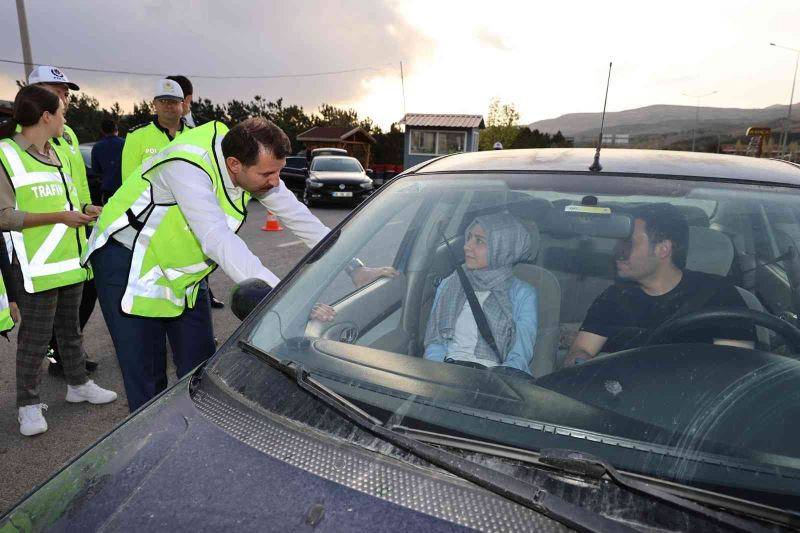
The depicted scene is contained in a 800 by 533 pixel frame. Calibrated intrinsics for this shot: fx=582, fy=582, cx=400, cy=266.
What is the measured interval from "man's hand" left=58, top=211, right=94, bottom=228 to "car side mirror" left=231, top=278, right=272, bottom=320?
1.85m

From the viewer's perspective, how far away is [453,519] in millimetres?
1065

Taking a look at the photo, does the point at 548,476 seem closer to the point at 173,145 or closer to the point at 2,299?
the point at 173,145

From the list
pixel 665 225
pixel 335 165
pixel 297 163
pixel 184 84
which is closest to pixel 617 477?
pixel 665 225

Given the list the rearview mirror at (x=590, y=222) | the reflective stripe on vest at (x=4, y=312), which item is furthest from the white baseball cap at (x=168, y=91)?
the rearview mirror at (x=590, y=222)

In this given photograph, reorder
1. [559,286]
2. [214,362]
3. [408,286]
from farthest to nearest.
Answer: [408,286] < [559,286] < [214,362]

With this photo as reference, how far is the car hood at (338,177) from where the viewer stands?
15.8m

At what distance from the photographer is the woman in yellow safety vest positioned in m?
3.02

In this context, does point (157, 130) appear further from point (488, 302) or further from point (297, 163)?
point (297, 163)

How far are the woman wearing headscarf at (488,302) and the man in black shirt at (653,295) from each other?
23 cm

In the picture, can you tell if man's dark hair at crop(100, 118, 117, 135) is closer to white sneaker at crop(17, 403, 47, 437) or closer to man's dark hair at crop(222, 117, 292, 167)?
white sneaker at crop(17, 403, 47, 437)

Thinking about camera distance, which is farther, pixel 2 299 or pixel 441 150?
pixel 441 150

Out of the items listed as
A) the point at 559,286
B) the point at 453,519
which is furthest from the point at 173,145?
the point at 453,519

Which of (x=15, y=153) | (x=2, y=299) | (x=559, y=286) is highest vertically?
(x=15, y=153)

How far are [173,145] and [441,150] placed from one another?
30.3 m
